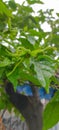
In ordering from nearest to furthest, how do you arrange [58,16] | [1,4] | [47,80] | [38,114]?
[47,80]
[1,4]
[38,114]
[58,16]

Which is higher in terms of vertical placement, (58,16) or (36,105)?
(58,16)

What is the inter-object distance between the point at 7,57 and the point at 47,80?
0.21ft

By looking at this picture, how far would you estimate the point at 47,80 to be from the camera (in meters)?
0.32

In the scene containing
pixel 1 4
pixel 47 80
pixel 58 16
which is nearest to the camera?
pixel 47 80

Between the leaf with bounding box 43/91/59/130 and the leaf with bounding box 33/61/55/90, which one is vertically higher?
the leaf with bounding box 33/61/55/90

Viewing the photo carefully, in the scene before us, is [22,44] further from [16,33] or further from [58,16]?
[58,16]

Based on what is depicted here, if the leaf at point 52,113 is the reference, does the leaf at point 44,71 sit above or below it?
above

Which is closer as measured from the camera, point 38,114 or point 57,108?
point 57,108

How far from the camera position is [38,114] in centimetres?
93

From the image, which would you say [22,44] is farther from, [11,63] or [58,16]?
[58,16]

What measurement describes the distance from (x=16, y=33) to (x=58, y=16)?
0.96 meters

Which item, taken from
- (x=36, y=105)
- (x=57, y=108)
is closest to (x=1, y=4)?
(x=57, y=108)

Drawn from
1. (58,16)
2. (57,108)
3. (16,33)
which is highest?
(58,16)

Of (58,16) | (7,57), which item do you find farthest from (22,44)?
(58,16)
